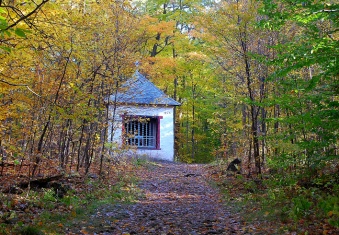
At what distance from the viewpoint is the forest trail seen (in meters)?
6.53

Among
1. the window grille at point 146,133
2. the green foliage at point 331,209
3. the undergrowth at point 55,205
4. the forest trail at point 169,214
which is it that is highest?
the window grille at point 146,133

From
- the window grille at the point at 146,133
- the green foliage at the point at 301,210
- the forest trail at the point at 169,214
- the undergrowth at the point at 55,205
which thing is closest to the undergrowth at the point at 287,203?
the green foliage at the point at 301,210

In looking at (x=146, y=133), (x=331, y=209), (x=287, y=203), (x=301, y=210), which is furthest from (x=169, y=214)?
(x=146, y=133)

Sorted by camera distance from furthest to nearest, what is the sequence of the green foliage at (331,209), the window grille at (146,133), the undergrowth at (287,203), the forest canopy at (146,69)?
the window grille at (146,133)
the forest canopy at (146,69)
the undergrowth at (287,203)
the green foliage at (331,209)

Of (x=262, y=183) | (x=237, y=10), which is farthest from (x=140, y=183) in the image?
(x=237, y=10)

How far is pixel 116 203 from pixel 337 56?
6.32 m

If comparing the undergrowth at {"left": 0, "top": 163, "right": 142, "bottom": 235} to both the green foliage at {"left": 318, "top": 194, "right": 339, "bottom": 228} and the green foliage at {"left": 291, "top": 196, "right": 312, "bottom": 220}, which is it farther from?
the green foliage at {"left": 318, "top": 194, "right": 339, "bottom": 228}

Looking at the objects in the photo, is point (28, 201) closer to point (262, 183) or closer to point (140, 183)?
point (140, 183)

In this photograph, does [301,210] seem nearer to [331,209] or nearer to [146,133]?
[331,209]

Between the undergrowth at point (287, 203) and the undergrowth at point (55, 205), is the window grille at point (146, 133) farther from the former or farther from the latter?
the undergrowth at point (55, 205)

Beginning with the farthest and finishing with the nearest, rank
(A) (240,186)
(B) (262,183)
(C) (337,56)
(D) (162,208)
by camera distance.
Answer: (A) (240,186) → (B) (262,183) → (D) (162,208) → (C) (337,56)

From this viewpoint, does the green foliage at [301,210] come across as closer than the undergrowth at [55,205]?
No

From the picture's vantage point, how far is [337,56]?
6109mm

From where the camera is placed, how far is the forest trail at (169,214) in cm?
653
